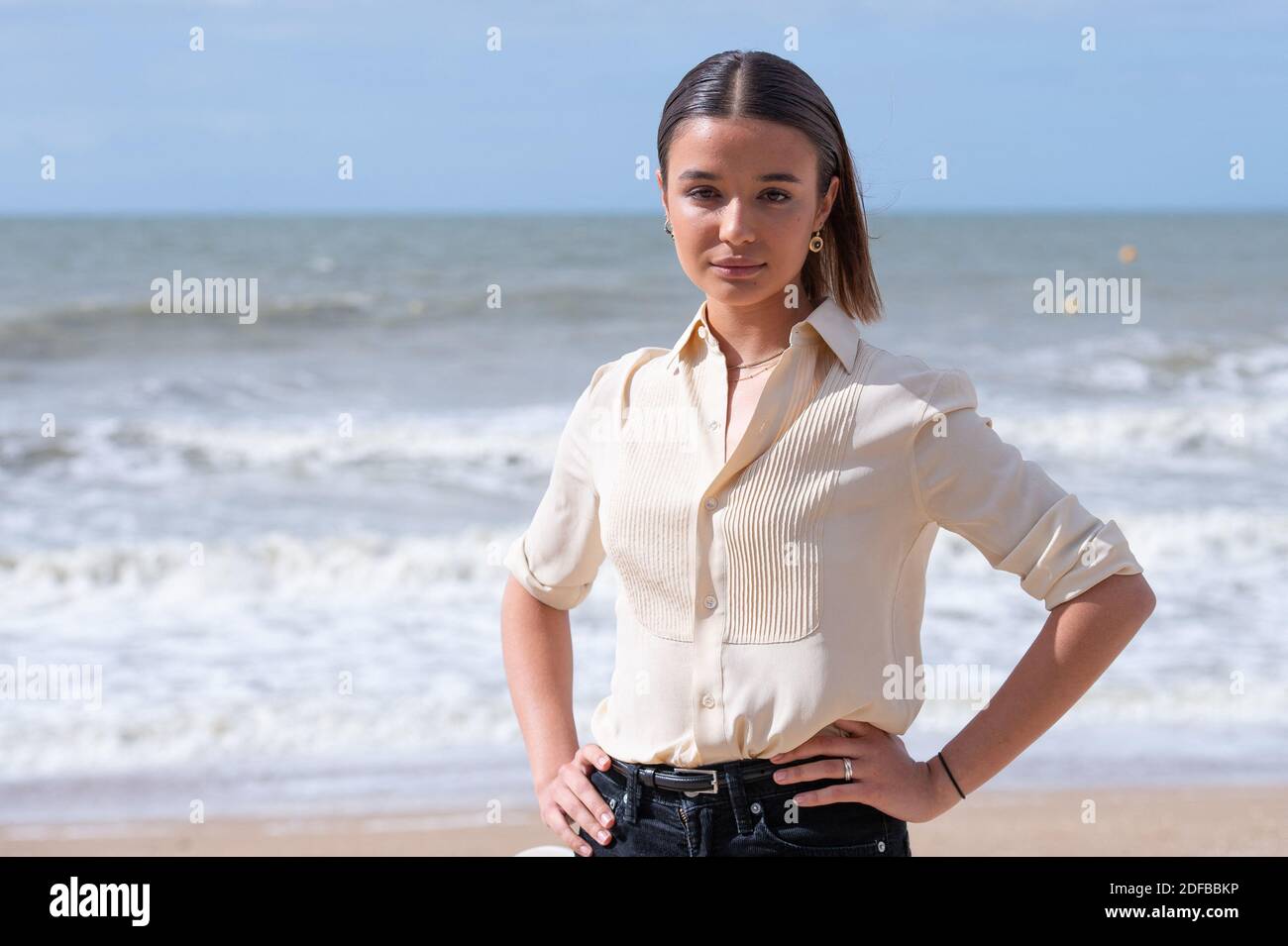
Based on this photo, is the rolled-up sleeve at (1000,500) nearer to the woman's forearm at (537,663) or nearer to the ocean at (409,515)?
the woman's forearm at (537,663)

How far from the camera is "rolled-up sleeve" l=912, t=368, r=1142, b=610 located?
5.73 ft

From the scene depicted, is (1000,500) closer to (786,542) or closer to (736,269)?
(786,542)

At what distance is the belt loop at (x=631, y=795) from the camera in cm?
186

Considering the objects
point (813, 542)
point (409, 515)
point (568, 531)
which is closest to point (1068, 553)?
point (813, 542)

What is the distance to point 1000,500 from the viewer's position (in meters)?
1.76

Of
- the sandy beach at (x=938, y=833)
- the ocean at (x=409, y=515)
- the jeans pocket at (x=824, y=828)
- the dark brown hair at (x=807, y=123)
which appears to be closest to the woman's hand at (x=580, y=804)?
the jeans pocket at (x=824, y=828)

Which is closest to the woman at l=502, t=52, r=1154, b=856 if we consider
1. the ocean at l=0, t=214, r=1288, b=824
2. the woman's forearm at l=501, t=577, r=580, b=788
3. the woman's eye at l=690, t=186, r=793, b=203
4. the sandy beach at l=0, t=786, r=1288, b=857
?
the woman's eye at l=690, t=186, r=793, b=203

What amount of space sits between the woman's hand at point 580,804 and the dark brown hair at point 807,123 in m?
0.73

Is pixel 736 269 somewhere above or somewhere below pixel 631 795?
above

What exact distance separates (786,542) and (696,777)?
332 mm

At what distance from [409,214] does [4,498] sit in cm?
3003

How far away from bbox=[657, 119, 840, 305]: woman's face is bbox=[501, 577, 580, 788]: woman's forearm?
1.99 feet
